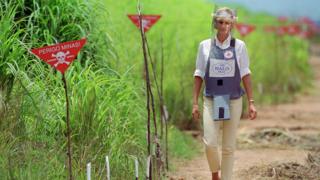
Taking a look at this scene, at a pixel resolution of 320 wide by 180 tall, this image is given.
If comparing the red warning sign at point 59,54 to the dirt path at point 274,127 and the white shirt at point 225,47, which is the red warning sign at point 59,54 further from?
the dirt path at point 274,127

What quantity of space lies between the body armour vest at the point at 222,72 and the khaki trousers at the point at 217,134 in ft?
0.31

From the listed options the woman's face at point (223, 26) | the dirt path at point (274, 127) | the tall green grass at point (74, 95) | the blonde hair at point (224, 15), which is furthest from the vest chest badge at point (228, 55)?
the dirt path at point (274, 127)

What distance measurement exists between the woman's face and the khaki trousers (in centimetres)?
55

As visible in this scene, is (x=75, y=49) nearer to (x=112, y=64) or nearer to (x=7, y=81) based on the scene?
(x=7, y=81)

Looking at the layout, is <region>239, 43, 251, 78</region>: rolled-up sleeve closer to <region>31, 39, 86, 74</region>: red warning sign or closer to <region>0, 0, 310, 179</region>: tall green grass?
<region>0, 0, 310, 179</region>: tall green grass

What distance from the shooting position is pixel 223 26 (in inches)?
264

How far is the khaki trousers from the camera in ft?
22.0

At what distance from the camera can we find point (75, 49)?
5719 mm

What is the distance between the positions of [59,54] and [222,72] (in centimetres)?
156

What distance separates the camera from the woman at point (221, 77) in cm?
667

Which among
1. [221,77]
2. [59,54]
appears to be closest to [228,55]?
[221,77]

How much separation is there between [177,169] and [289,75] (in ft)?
32.4

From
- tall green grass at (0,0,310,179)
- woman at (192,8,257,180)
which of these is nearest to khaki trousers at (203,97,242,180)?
woman at (192,8,257,180)

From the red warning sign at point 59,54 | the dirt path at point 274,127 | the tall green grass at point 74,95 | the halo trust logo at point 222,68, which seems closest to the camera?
the red warning sign at point 59,54
